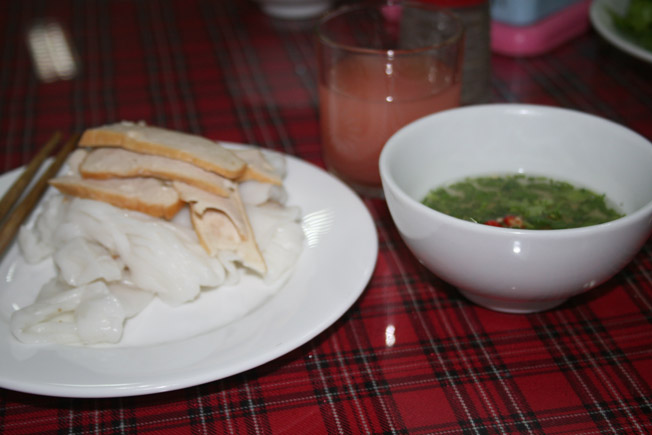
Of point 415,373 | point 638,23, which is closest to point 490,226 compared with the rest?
point 415,373

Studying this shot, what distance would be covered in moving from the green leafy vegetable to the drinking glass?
0.84 metres

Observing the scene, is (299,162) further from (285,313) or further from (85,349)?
(85,349)

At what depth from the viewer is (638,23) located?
2.03 m

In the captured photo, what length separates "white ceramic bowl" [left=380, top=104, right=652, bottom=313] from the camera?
3.20 feet

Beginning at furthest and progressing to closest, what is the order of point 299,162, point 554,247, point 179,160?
point 299,162 < point 179,160 < point 554,247

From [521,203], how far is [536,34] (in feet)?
3.98

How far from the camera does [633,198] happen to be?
1.20 m

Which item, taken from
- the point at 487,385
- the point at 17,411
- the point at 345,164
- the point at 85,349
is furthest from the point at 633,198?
the point at 17,411

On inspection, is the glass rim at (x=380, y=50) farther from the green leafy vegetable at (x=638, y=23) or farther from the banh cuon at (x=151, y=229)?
the green leafy vegetable at (x=638, y=23)

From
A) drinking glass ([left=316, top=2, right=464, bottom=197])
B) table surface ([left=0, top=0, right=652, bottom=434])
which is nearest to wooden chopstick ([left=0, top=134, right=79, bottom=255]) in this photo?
table surface ([left=0, top=0, right=652, bottom=434])

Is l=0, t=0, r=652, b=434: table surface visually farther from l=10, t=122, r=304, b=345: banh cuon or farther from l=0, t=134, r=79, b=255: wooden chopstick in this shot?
l=0, t=134, r=79, b=255: wooden chopstick

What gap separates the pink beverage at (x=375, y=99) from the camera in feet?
4.72

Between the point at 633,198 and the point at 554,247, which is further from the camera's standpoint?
the point at 633,198

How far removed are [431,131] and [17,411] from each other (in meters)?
0.91
